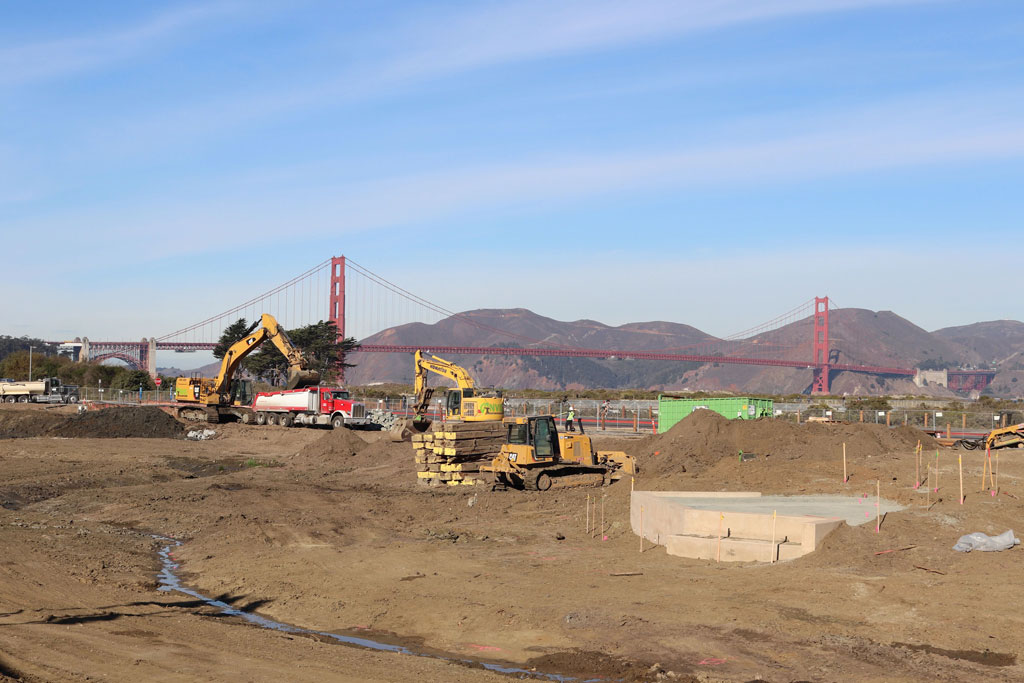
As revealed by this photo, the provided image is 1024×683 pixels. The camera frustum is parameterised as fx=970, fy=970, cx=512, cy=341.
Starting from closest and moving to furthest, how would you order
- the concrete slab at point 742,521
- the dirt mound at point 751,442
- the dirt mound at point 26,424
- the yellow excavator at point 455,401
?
the concrete slab at point 742,521
the dirt mound at point 751,442
the yellow excavator at point 455,401
the dirt mound at point 26,424

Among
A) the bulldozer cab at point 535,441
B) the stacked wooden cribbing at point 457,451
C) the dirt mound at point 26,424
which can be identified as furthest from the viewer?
the dirt mound at point 26,424

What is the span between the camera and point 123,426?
5844cm

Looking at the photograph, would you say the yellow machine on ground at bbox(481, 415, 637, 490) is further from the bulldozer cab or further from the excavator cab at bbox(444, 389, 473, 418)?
the excavator cab at bbox(444, 389, 473, 418)

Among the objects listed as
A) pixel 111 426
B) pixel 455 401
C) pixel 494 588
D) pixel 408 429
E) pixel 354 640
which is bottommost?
pixel 354 640

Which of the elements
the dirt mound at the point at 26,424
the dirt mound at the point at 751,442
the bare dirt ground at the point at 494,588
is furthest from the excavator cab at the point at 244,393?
the dirt mound at the point at 751,442

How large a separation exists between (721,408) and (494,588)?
3265cm

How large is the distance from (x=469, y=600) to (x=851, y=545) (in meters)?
7.37

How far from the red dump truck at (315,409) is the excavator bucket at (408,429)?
1365 centimetres

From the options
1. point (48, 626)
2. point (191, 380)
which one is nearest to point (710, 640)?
point (48, 626)

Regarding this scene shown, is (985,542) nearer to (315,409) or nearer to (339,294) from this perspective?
(315,409)

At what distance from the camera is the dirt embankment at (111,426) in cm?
5803

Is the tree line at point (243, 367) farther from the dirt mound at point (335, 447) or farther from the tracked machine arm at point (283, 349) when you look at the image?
the dirt mound at point (335, 447)

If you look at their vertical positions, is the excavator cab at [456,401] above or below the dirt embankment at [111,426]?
above

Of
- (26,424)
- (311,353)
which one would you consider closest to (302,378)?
(26,424)
